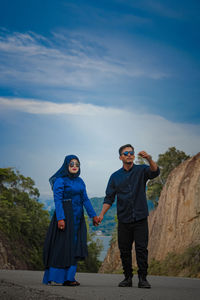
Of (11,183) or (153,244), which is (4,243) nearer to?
(11,183)

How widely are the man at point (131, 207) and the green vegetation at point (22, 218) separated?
1211 inches

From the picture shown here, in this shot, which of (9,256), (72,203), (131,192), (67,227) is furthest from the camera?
(9,256)

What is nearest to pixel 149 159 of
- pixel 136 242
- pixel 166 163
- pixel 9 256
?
pixel 136 242

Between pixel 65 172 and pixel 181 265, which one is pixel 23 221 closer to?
pixel 181 265

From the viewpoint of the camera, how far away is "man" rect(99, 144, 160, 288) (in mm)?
6594

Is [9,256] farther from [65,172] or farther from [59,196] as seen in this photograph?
[59,196]

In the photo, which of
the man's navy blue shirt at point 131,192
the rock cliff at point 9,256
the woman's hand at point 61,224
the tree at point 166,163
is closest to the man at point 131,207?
the man's navy blue shirt at point 131,192

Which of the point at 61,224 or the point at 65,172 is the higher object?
the point at 65,172

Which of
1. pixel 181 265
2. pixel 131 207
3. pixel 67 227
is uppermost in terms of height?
pixel 131 207

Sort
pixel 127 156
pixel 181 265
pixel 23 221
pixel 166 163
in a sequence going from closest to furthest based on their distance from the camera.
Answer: pixel 127 156
pixel 181 265
pixel 23 221
pixel 166 163

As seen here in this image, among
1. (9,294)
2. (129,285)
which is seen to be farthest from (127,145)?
(9,294)

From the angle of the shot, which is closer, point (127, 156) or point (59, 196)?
point (127, 156)

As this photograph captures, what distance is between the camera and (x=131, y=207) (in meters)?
6.70

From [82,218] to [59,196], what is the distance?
610mm
